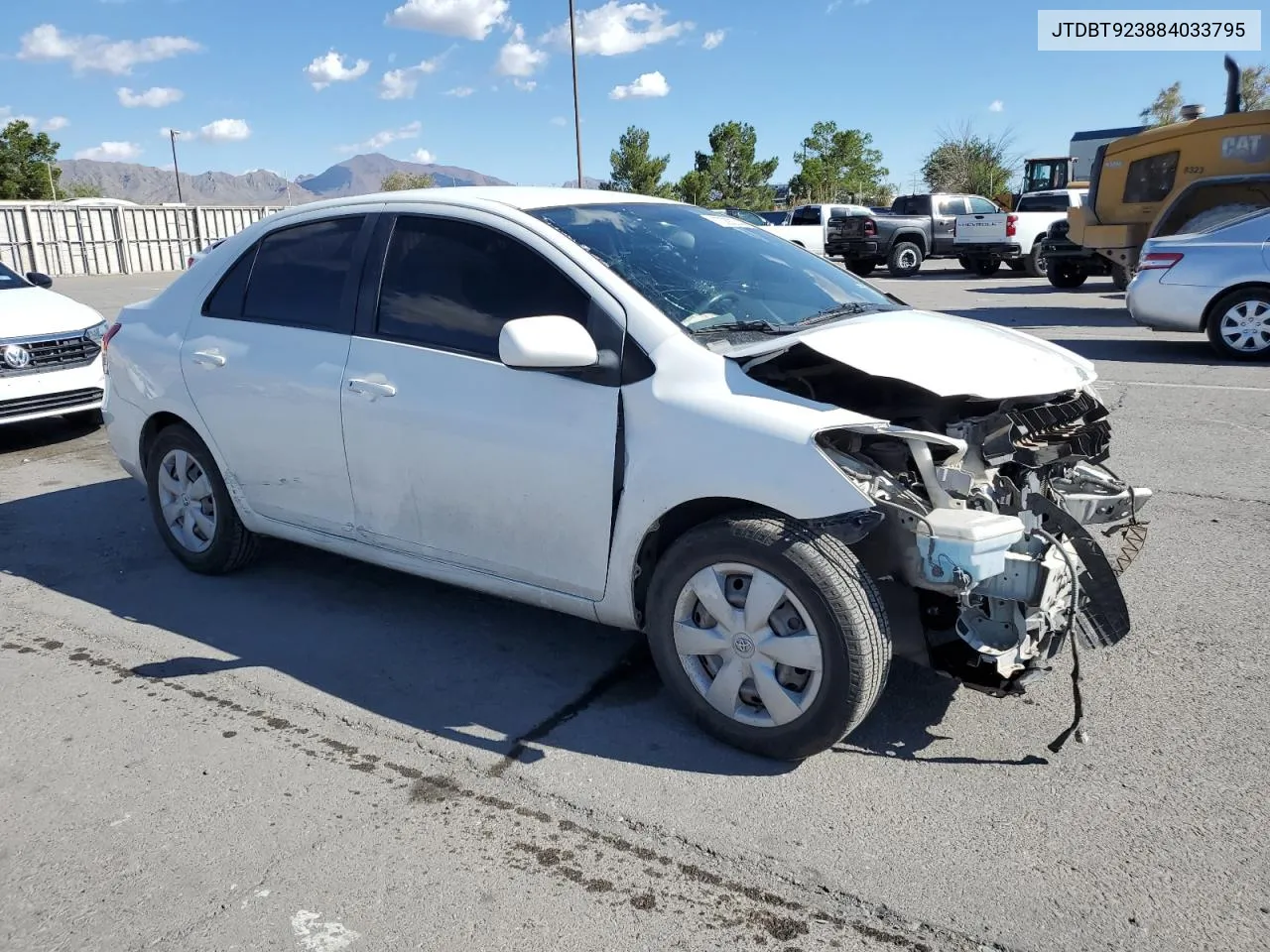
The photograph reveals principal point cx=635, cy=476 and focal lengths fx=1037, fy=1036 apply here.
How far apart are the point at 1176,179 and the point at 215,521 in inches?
559

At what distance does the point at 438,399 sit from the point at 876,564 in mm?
1658

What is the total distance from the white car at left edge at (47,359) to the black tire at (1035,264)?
2006 cm

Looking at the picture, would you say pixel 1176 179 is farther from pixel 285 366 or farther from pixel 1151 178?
pixel 285 366

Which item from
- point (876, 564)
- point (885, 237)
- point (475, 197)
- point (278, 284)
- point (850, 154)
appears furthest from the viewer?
point (850, 154)

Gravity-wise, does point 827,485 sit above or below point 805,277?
below

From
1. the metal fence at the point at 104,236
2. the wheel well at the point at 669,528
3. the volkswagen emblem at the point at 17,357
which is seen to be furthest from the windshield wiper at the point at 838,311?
the metal fence at the point at 104,236

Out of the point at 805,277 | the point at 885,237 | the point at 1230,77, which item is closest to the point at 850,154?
the point at 885,237

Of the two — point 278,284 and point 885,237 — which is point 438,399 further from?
point 885,237

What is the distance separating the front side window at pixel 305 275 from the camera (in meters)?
4.28

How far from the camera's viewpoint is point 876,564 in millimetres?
3217

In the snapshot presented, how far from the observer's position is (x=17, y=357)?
778 cm

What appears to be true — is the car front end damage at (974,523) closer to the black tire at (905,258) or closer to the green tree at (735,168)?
the black tire at (905,258)

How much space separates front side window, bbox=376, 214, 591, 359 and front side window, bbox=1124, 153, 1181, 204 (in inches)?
539

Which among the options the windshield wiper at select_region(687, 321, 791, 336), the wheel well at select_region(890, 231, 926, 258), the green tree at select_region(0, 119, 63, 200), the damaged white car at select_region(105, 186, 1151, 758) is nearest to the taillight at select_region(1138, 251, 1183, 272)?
the damaged white car at select_region(105, 186, 1151, 758)
